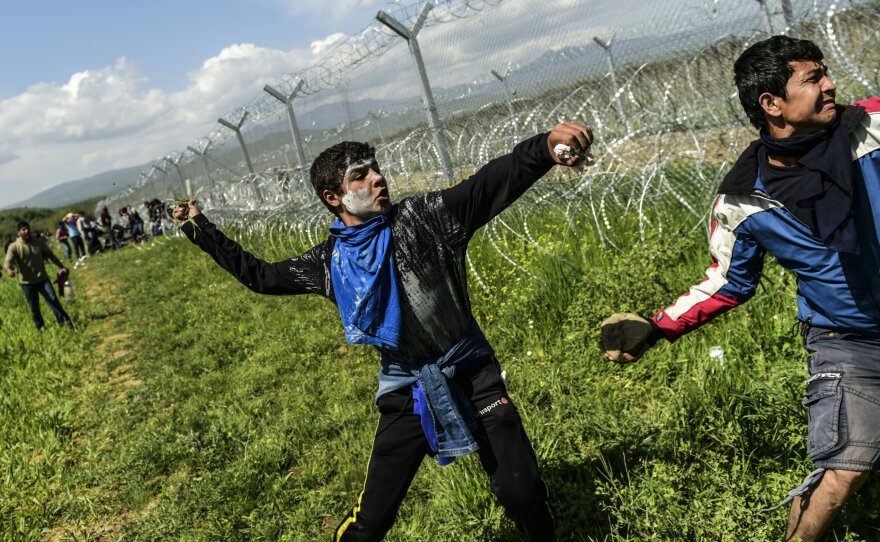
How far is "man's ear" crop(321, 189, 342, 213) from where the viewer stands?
266 centimetres

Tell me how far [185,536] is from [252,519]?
417mm

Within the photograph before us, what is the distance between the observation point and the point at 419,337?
101 inches

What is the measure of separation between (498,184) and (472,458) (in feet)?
5.32

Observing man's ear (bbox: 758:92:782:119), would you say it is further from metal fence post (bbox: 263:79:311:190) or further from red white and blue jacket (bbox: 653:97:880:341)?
metal fence post (bbox: 263:79:311:190)

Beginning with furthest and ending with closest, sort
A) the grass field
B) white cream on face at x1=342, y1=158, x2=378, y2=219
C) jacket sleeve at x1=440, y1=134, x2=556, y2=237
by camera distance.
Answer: the grass field → white cream on face at x1=342, y1=158, x2=378, y2=219 → jacket sleeve at x1=440, y1=134, x2=556, y2=237

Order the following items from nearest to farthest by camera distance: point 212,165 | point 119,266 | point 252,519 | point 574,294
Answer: point 252,519 → point 574,294 → point 119,266 → point 212,165

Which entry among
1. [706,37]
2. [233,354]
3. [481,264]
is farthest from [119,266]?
[706,37]

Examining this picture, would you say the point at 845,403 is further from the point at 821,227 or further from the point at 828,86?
the point at 828,86

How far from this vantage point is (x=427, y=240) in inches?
101

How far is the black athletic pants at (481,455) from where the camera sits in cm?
246

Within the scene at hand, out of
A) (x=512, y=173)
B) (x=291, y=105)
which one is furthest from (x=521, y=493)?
(x=291, y=105)

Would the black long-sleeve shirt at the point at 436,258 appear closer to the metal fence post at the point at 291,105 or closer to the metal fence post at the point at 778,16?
the metal fence post at the point at 778,16

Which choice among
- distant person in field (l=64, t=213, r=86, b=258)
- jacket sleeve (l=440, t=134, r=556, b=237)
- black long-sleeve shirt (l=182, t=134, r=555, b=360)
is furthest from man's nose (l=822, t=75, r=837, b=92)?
distant person in field (l=64, t=213, r=86, b=258)

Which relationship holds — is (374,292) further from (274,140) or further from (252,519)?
(274,140)
